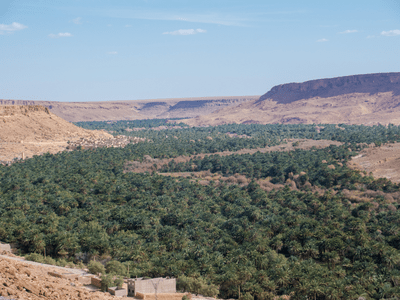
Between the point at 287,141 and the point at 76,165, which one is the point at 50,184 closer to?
the point at 76,165

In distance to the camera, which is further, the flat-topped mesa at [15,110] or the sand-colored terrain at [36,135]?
the flat-topped mesa at [15,110]

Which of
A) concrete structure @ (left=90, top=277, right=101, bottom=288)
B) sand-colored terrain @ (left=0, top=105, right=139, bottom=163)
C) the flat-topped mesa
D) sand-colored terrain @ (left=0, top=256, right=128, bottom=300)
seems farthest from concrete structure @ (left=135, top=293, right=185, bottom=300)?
the flat-topped mesa

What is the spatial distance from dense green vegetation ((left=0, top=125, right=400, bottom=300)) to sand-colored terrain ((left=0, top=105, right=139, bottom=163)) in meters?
23.0

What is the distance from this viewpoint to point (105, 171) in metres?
97.1

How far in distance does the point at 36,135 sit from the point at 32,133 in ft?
4.37

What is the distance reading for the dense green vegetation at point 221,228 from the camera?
42.5 metres

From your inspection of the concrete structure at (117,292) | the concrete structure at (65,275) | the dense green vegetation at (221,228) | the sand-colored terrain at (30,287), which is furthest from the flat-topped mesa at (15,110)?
the sand-colored terrain at (30,287)

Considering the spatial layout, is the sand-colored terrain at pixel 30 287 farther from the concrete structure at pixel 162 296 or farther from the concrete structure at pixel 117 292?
the concrete structure at pixel 162 296

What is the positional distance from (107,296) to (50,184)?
51.5m

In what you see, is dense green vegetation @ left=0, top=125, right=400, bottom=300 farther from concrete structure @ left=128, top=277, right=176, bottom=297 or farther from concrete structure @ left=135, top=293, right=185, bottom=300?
concrete structure @ left=135, top=293, right=185, bottom=300

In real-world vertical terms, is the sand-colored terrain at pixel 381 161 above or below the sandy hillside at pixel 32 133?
below

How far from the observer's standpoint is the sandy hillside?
118438 mm

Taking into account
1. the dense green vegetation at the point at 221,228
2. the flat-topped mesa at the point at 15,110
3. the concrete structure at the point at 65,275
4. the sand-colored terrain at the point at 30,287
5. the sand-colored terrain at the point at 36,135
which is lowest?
the dense green vegetation at the point at 221,228

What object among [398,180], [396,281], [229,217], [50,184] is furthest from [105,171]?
[396,281]
